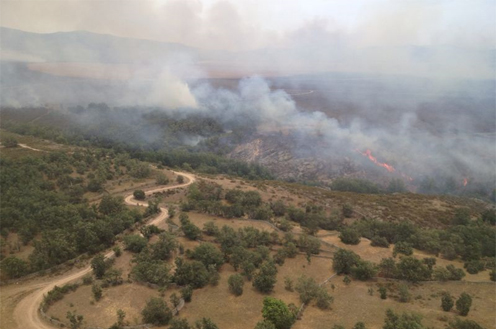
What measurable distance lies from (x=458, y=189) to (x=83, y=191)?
304 ft

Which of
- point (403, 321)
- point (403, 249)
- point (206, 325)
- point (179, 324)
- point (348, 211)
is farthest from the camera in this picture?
point (348, 211)

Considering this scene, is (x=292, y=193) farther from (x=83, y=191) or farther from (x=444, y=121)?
(x=444, y=121)

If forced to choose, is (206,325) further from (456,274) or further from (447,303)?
(456,274)

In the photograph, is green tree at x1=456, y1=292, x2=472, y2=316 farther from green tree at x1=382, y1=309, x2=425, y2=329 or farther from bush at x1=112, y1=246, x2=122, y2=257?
bush at x1=112, y1=246, x2=122, y2=257

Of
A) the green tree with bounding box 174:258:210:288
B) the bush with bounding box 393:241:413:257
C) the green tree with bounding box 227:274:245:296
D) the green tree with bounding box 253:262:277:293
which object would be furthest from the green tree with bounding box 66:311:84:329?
the bush with bounding box 393:241:413:257

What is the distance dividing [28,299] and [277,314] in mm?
24857

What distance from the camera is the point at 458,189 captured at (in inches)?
3644

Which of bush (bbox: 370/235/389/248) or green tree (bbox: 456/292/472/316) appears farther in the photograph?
bush (bbox: 370/235/389/248)

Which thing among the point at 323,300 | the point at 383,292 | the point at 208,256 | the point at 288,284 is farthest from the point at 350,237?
the point at 208,256

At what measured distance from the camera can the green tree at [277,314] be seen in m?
26.6

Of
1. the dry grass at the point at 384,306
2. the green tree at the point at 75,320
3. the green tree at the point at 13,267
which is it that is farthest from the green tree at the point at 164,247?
the dry grass at the point at 384,306

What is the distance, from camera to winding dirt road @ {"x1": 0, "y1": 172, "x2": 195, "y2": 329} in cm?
2952

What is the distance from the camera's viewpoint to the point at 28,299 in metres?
33.2

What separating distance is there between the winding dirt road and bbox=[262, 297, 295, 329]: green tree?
61.0ft
